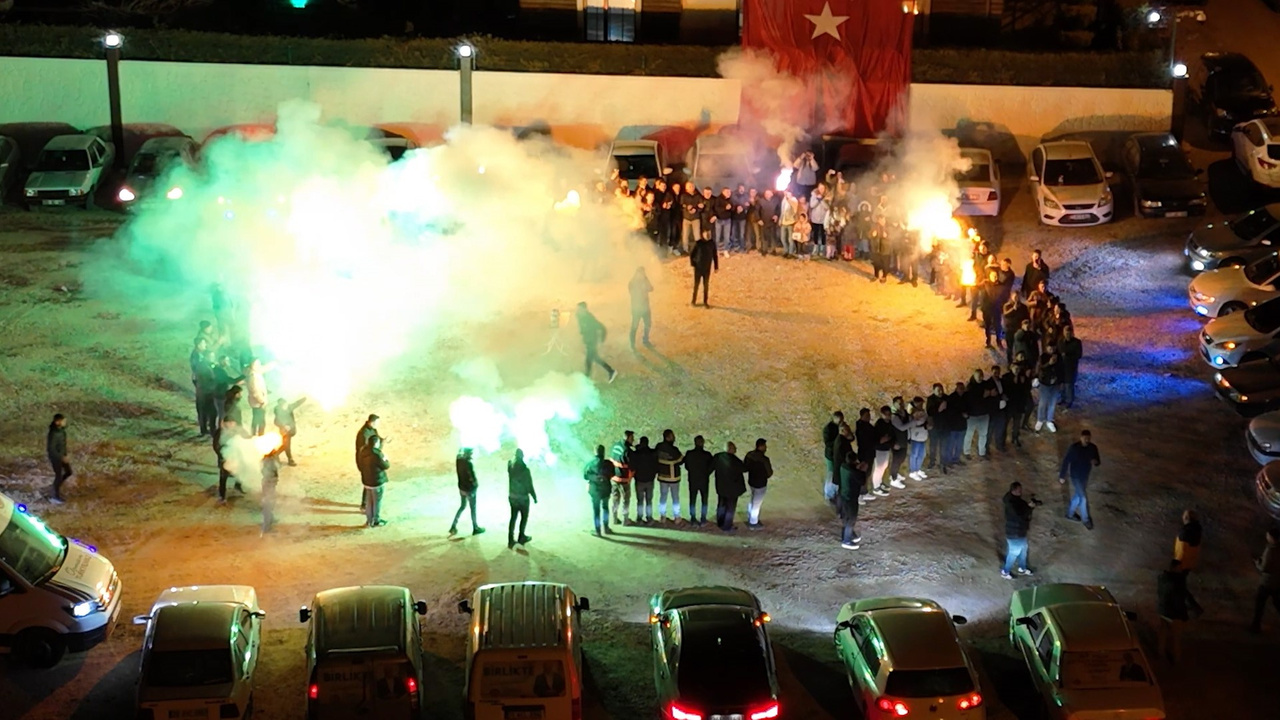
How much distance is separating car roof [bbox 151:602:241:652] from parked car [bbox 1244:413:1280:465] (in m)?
13.2

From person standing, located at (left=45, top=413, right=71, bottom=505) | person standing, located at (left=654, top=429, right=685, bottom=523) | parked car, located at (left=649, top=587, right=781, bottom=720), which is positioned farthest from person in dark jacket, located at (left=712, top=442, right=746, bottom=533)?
person standing, located at (left=45, top=413, right=71, bottom=505)

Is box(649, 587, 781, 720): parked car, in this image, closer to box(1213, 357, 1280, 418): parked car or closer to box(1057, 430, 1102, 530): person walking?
box(1057, 430, 1102, 530): person walking

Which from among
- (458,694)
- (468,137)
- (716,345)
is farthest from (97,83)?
(458,694)

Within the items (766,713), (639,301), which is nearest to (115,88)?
(639,301)

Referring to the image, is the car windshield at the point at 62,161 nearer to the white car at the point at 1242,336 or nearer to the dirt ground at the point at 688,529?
the dirt ground at the point at 688,529

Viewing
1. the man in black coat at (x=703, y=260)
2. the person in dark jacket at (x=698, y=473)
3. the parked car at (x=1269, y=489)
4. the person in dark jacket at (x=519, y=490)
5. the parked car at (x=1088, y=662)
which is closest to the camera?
the parked car at (x=1088, y=662)

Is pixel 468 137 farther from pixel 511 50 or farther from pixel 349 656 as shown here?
pixel 349 656

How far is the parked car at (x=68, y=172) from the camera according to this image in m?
28.9

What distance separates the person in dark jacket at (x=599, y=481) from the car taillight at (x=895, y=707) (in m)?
5.06

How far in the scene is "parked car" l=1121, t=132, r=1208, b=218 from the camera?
94.3 feet

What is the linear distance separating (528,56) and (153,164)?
7.94 m

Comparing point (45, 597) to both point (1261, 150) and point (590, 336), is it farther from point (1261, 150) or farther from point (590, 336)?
point (1261, 150)

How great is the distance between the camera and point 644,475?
733 inches

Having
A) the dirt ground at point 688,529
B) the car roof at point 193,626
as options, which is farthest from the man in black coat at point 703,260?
the car roof at point 193,626
